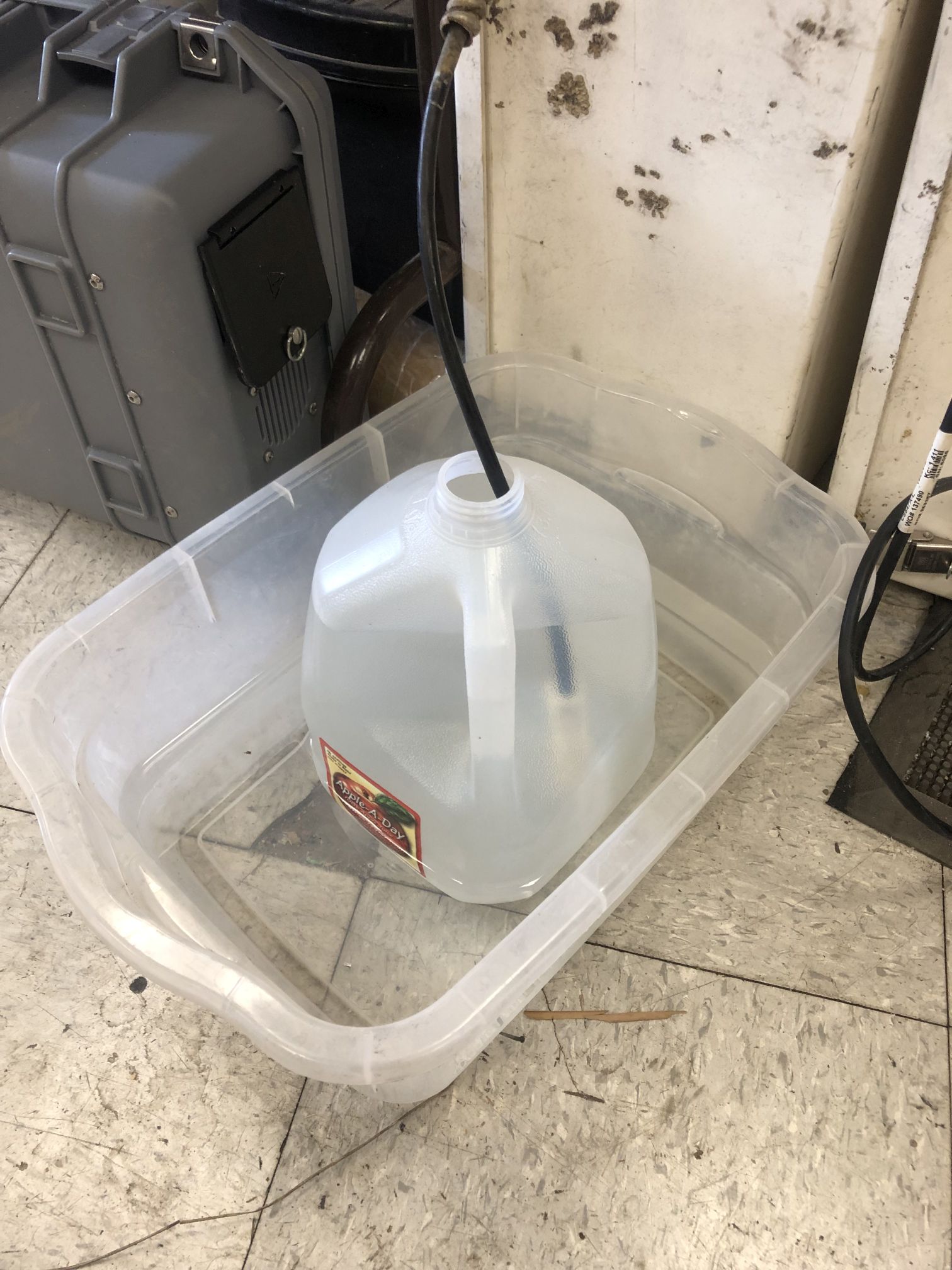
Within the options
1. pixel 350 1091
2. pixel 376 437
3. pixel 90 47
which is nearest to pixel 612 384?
pixel 376 437

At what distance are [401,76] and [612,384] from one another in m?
0.35

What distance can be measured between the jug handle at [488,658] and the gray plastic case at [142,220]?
294mm

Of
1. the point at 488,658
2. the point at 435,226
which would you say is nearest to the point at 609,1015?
the point at 488,658

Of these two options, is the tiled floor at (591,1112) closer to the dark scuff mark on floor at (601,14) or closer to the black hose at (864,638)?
the black hose at (864,638)

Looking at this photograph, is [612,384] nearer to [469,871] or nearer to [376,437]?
[376,437]

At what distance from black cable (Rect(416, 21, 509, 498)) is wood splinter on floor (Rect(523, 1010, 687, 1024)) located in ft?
1.24

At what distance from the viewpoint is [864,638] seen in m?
0.76

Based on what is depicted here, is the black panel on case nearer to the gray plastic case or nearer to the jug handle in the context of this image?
the gray plastic case

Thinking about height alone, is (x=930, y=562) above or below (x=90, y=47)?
below

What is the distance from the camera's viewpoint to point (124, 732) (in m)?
0.73

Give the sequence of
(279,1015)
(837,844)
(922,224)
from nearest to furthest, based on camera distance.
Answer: (279,1015)
(922,224)
(837,844)

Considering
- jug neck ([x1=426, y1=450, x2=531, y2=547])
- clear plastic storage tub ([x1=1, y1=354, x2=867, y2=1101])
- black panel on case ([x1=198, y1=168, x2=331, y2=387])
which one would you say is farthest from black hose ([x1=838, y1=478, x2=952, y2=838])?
black panel on case ([x1=198, y1=168, x2=331, y2=387])

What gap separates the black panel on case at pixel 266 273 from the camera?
677 millimetres

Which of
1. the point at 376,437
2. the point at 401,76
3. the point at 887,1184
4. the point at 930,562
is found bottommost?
the point at 887,1184
